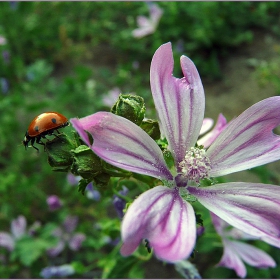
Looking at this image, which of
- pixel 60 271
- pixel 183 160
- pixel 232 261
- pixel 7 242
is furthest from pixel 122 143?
pixel 7 242

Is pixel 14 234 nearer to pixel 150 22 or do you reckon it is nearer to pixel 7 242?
pixel 7 242

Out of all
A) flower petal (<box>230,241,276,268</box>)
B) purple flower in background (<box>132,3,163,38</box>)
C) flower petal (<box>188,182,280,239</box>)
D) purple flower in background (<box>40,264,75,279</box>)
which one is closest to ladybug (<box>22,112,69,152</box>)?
flower petal (<box>188,182,280,239</box>)

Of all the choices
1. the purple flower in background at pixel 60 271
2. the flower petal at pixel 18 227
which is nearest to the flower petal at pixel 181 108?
the purple flower in background at pixel 60 271

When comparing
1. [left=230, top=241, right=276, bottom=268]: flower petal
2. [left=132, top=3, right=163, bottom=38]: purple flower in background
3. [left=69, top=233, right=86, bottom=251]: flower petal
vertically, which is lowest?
[left=69, top=233, right=86, bottom=251]: flower petal

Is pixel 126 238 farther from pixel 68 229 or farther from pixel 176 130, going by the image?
pixel 68 229

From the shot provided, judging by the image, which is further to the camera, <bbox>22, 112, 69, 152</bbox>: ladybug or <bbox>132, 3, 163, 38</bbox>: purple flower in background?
<bbox>132, 3, 163, 38</bbox>: purple flower in background

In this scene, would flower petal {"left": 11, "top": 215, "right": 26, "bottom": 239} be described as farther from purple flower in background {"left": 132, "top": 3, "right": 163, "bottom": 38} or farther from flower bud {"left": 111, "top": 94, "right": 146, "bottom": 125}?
purple flower in background {"left": 132, "top": 3, "right": 163, "bottom": 38}
